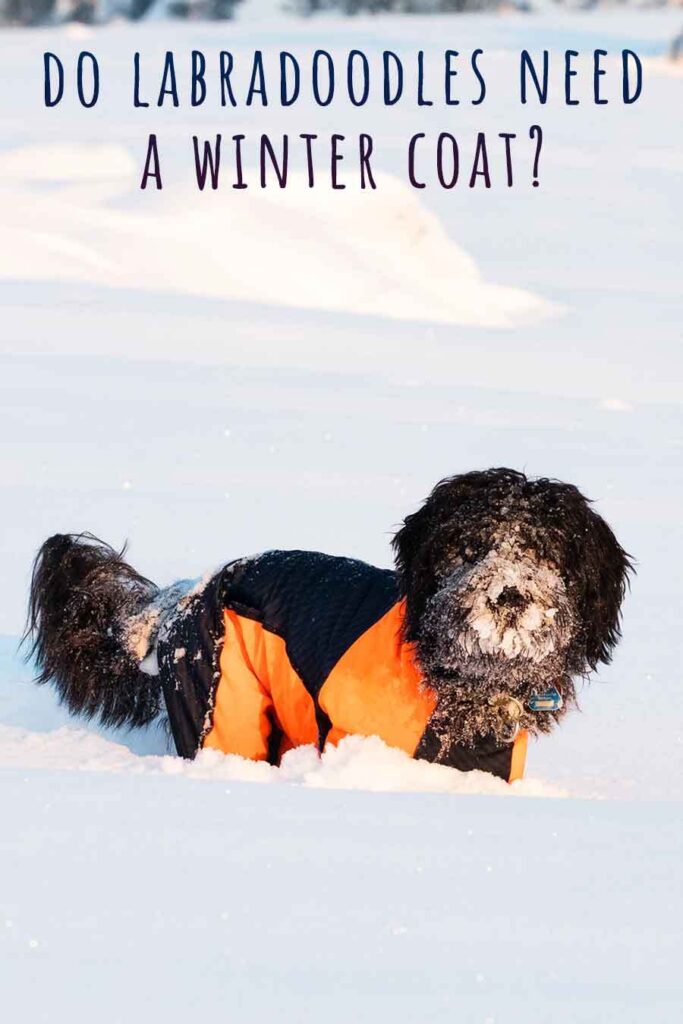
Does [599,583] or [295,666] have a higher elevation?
[599,583]

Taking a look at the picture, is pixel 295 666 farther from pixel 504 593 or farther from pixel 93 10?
pixel 93 10

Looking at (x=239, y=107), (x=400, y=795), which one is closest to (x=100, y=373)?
(x=400, y=795)

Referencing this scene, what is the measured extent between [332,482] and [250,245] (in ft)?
18.2

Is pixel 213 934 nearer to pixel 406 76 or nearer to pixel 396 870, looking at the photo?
→ pixel 396 870

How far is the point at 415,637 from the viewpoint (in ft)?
11.2

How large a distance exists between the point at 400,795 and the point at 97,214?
9.88m

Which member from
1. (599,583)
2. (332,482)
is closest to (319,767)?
(599,583)

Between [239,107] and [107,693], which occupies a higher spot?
[239,107]

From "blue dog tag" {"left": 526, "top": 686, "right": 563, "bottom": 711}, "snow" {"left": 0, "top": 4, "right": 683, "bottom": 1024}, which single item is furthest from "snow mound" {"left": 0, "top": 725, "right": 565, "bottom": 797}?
"blue dog tag" {"left": 526, "top": 686, "right": 563, "bottom": 711}

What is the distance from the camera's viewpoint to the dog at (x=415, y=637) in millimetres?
3340

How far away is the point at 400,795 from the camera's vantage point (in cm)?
282

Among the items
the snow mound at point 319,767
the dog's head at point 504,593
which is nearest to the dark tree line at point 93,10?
the snow mound at point 319,767

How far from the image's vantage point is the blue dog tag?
11.5 ft

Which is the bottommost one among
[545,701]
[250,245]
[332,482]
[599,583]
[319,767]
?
[332,482]
